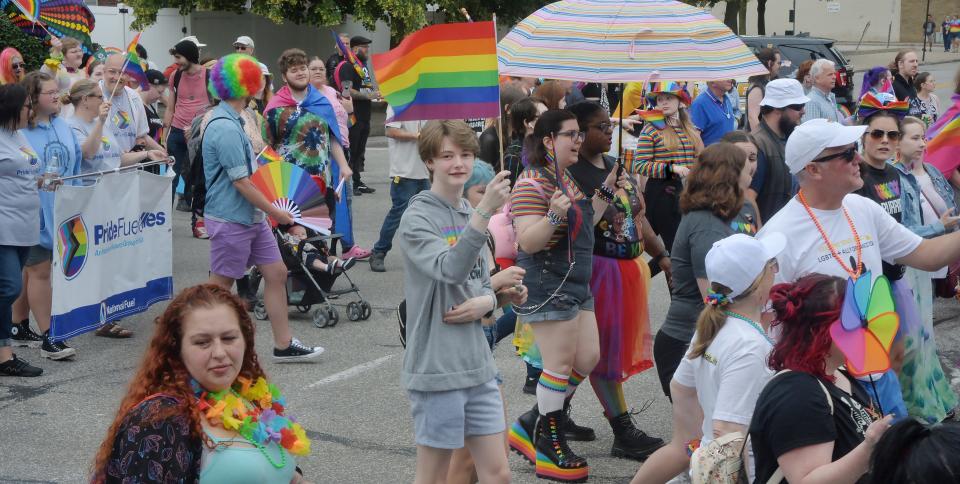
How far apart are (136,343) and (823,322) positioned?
19.5 feet

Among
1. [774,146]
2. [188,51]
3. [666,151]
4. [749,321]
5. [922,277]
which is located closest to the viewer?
[749,321]

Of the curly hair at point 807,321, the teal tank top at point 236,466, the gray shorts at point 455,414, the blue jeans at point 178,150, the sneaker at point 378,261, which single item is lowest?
the sneaker at point 378,261

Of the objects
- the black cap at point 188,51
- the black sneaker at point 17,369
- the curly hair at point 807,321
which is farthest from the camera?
the black cap at point 188,51

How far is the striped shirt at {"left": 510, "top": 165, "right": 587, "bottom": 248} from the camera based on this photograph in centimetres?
538

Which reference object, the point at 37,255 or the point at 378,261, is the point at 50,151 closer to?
Result: the point at 37,255

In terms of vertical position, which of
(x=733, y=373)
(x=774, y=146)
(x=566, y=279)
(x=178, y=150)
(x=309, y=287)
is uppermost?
(x=774, y=146)

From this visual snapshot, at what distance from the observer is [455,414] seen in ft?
13.9

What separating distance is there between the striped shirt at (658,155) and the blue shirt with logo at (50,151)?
12.5 ft

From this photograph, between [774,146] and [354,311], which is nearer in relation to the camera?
[774,146]

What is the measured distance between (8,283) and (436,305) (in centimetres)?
375

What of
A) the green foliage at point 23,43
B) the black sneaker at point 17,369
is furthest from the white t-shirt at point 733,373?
the green foliage at point 23,43

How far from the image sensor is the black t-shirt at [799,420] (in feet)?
9.66

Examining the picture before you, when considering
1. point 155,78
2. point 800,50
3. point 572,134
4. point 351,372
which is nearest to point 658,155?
point 351,372

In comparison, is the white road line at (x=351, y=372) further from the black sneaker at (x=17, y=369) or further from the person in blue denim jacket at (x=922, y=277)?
the person in blue denim jacket at (x=922, y=277)
